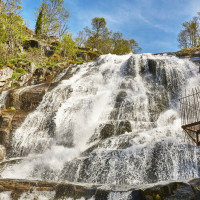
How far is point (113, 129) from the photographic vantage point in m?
13.6

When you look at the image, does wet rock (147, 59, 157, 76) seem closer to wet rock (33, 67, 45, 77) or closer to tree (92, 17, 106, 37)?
wet rock (33, 67, 45, 77)

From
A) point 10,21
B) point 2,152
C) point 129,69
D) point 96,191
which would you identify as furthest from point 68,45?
point 96,191

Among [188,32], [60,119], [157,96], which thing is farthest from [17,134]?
[188,32]

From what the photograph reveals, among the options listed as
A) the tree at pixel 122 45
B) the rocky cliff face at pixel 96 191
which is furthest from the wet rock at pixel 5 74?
the tree at pixel 122 45

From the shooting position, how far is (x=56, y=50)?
38.5m

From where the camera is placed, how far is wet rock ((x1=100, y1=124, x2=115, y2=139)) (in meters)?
13.5

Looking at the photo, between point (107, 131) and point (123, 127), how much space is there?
1.02m

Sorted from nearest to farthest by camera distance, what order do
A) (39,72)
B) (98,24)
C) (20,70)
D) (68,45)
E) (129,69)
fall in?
(129,69), (20,70), (39,72), (68,45), (98,24)

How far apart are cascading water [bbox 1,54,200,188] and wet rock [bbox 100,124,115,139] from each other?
62 mm

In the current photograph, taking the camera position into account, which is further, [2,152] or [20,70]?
[20,70]

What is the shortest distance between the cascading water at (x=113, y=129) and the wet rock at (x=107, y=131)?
0.06m

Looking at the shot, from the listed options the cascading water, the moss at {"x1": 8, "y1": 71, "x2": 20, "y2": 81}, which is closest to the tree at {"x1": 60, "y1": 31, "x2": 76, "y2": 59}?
the cascading water

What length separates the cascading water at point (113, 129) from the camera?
32.1ft

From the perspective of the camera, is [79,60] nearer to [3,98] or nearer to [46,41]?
[46,41]
